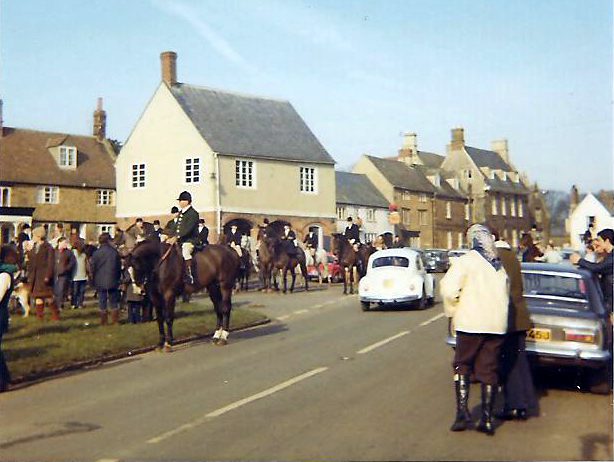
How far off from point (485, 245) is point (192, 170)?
4045 cm

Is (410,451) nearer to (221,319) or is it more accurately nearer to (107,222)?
(221,319)

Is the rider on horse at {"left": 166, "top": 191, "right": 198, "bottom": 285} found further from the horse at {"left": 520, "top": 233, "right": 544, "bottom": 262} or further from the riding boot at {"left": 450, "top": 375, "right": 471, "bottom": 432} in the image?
the riding boot at {"left": 450, "top": 375, "right": 471, "bottom": 432}

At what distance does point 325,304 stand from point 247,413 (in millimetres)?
16007

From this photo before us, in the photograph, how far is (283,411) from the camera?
358 inches

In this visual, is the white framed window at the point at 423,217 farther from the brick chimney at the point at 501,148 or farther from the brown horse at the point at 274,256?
the brown horse at the point at 274,256

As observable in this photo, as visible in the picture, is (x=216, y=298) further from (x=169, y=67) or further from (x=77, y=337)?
(x=169, y=67)

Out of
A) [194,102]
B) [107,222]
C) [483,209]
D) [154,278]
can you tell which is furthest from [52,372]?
[483,209]

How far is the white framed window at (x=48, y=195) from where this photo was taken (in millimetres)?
56906

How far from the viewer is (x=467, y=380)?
7988 mm

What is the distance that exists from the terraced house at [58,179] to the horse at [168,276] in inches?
1619

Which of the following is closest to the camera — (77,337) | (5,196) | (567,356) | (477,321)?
(477,321)

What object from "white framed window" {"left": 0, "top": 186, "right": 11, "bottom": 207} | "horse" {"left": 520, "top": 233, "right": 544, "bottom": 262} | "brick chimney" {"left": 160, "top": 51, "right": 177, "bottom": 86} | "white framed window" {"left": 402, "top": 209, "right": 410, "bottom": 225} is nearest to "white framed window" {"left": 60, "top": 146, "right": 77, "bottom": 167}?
"white framed window" {"left": 0, "top": 186, "right": 11, "bottom": 207}

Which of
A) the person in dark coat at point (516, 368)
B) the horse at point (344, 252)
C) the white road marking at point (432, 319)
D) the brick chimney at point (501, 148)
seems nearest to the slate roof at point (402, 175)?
the brick chimney at point (501, 148)

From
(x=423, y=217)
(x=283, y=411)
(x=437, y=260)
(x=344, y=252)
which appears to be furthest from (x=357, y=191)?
(x=283, y=411)
